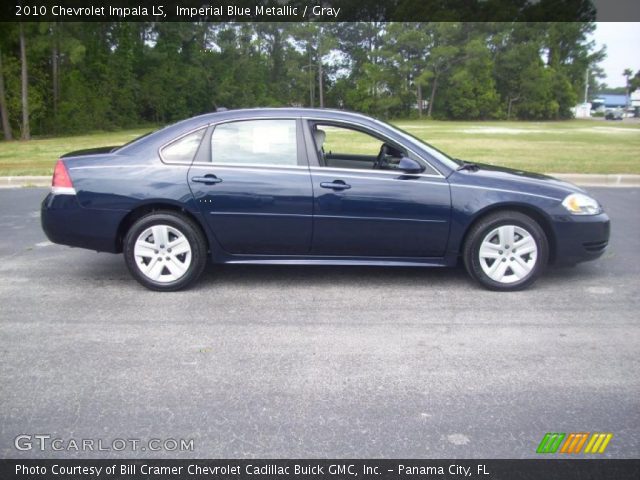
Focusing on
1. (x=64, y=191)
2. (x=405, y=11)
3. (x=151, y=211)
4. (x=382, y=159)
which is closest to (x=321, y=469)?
(x=151, y=211)

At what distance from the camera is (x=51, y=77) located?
3750cm

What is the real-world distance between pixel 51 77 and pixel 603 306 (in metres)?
39.2

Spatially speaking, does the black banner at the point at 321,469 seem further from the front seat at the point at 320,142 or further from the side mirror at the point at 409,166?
the front seat at the point at 320,142

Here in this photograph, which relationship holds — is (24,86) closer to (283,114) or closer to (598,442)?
(283,114)

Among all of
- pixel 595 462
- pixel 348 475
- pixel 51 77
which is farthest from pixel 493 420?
pixel 51 77

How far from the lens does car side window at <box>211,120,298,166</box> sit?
5.12 m

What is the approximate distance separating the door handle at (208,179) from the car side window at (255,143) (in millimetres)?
152

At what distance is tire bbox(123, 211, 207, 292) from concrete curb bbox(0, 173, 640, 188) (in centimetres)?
757

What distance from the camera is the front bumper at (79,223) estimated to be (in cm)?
508

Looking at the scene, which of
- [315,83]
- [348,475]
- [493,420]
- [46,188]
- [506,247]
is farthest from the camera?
[315,83]

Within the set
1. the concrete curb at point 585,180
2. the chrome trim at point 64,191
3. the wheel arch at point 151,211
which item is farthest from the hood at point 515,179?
the concrete curb at point 585,180

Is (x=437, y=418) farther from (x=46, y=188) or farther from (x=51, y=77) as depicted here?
(x=51, y=77)

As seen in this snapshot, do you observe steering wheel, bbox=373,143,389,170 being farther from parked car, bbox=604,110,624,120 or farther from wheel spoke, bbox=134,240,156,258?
parked car, bbox=604,110,624,120

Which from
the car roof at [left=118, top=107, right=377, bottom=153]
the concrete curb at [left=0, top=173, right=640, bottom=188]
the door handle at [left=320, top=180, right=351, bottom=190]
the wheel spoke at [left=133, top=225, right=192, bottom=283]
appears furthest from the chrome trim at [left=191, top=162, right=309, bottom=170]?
the concrete curb at [left=0, top=173, right=640, bottom=188]
